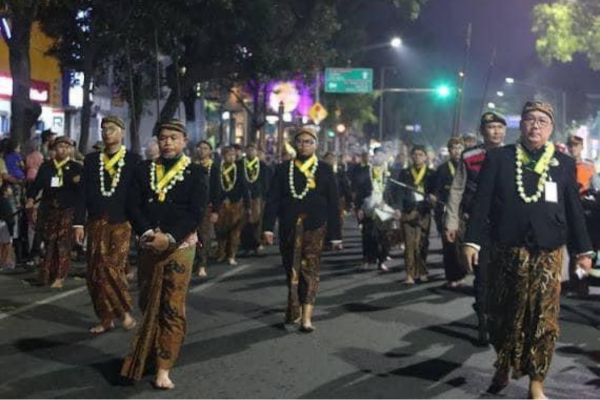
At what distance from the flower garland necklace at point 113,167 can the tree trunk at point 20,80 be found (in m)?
6.92

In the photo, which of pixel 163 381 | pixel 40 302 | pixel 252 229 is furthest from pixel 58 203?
pixel 163 381

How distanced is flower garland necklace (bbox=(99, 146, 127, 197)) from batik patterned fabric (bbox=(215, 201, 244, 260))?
5.58 metres

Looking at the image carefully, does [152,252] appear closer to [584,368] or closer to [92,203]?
[92,203]

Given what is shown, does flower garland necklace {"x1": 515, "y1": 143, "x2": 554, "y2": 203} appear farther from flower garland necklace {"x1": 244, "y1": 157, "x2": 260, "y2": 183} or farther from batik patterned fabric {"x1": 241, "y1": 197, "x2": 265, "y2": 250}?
flower garland necklace {"x1": 244, "y1": 157, "x2": 260, "y2": 183}

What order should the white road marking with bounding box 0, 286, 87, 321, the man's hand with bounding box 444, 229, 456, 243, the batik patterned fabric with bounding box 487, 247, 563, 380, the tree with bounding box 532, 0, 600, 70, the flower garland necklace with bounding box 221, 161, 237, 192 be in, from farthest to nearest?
the tree with bounding box 532, 0, 600, 70 < the flower garland necklace with bounding box 221, 161, 237, 192 < the white road marking with bounding box 0, 286, 87, 321 < the man's hand with bounding box 444, 229, 456, 243 < the batik patterned fabric with bounding box 487, 247, 563, 380

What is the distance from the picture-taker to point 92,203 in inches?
313

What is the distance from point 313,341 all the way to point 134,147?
28.8 ft

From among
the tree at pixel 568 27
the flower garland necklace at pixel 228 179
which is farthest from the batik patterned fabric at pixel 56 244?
the tree at pixel 568 27

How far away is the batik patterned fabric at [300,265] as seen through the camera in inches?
320

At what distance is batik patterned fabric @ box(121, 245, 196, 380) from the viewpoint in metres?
5.99

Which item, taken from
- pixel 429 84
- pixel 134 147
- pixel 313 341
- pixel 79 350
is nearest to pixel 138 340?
pixel 79 350

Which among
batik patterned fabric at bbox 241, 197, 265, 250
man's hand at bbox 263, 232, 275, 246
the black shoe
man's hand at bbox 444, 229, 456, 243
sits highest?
man's hand at bbox 444, 229, 456, 243

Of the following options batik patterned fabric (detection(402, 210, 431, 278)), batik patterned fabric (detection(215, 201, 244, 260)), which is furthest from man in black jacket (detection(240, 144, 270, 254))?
batik patterned fabric (detection(402, 210, 431, 278))

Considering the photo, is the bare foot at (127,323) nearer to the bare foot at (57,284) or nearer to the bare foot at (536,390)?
the bare foot at (57,284)
